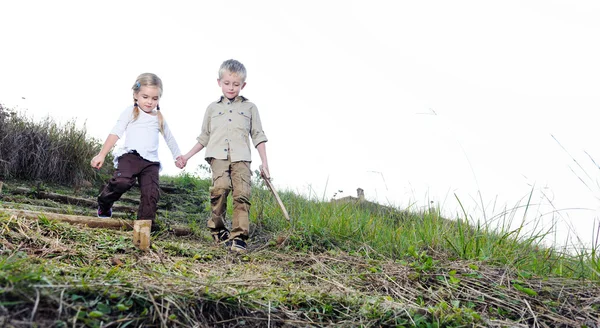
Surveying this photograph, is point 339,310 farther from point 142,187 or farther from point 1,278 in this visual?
point 142,187

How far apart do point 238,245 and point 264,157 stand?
102 centimetres

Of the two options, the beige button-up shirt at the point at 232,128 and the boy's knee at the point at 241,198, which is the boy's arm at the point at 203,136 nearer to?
the beige button-up shirt at the point at 232,128

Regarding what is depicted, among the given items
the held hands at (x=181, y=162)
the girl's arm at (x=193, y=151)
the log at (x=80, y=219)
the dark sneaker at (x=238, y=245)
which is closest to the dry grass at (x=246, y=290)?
the log at (x=80, y=219)

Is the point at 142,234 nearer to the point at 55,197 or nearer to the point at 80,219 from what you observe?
the point at 80,219

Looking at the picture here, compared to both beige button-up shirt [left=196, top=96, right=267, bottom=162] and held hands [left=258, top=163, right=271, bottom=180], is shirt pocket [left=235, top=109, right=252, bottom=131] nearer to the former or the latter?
beige button-up shirt [left=196, top=96, right=267, bottom=162]

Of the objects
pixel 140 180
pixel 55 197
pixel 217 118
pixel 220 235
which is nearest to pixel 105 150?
pixel 140 180

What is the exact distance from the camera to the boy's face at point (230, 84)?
5395 mm

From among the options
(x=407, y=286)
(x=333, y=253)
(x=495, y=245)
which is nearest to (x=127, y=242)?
(x=333, y=253)

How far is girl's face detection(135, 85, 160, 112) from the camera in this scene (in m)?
5.53

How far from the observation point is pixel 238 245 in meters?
5.33

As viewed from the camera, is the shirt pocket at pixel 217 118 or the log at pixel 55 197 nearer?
the shirt pocket at pixel 217 118

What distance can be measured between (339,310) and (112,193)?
363 cm

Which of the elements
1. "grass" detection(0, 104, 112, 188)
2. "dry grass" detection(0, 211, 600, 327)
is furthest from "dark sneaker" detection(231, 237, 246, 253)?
"grass" detection(0, 104, 112, 188)

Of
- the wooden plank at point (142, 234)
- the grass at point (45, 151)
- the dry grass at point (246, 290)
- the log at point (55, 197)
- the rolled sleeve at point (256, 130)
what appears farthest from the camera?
the grass at point (45, 151)
